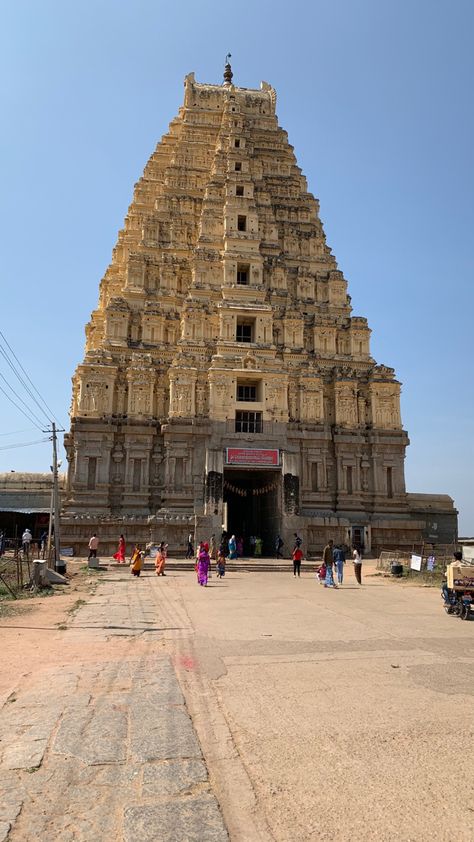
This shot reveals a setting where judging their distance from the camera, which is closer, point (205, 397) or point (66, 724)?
point (66, 724)

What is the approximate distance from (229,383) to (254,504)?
10.5m

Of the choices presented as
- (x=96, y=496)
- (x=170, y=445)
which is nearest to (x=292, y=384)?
(x=170, y=445)

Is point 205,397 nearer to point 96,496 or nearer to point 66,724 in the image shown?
point 96,496

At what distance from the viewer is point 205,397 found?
127ft

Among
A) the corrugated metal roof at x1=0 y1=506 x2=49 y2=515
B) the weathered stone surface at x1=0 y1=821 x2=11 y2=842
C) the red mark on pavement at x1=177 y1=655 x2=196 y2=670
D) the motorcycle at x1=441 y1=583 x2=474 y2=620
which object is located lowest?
the red mark on pavement at x1=177 y1=655 x2=196 y2=670

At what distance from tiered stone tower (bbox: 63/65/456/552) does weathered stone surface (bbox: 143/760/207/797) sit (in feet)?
93.7

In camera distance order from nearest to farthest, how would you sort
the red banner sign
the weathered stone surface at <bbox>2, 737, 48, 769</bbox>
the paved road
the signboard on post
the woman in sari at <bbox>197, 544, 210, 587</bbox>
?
the paved road < the weathered stone surface at <bbox>2, 737, 48, 769</bbox> < the woman in sari at <bbox>197, 544, 210, 587</bbox> < the signboard on post < the red banner sign

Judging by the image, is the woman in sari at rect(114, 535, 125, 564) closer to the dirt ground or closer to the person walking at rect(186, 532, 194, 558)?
the person walking at rect(186, 532, 194, 558)

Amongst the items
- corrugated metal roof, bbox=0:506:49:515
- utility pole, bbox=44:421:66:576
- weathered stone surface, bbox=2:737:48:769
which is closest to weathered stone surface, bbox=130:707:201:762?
weathered stone surface, bbox=2:737:48:769

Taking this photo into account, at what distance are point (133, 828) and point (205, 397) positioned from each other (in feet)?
115

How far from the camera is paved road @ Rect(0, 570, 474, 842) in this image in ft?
13.8

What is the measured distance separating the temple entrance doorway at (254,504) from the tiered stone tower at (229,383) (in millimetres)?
186

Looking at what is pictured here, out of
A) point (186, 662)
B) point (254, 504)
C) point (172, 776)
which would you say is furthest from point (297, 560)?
point (172, 776)

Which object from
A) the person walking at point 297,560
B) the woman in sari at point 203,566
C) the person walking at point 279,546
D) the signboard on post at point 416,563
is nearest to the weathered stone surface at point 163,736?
A: the woman in sari at point 203,566
